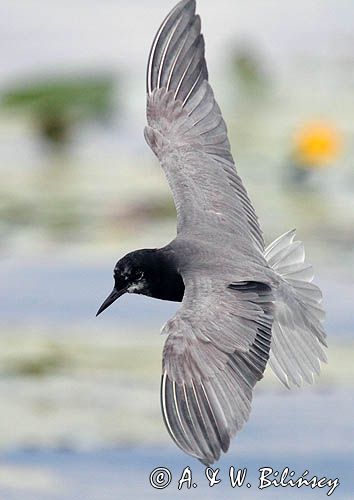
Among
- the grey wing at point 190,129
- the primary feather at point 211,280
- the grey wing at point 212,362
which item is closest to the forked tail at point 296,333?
the primary feather at point 211,280

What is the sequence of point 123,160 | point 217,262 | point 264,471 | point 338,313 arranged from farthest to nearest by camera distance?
point 123,160, point 338,313, point 264,471, point 217,262

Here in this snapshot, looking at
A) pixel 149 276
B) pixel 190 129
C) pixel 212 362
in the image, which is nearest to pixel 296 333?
pixel 149 276

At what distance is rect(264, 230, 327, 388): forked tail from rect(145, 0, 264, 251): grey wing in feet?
0.74

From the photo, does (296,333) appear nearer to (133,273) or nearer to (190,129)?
(133,273)

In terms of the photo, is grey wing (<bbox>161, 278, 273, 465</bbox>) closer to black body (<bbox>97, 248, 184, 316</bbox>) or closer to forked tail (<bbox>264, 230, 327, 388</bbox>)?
black body (<bbox>97, 248, 184, 316</bbox>)

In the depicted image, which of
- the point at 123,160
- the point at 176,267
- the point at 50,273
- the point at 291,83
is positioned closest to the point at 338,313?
the point at 50,273

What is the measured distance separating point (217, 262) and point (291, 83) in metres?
6.28

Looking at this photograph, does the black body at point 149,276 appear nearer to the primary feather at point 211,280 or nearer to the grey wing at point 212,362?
the primary feather at point 211,280

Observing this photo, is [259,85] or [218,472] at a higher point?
[259,85]

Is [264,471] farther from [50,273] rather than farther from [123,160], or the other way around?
[123,160]

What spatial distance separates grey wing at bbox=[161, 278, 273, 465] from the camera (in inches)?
186

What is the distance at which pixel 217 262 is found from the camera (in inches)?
219

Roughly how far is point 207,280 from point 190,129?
1.04m

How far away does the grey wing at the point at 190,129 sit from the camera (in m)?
6.11
